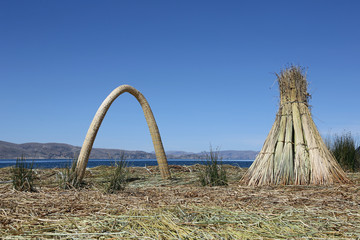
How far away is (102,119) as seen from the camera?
20.8 ft

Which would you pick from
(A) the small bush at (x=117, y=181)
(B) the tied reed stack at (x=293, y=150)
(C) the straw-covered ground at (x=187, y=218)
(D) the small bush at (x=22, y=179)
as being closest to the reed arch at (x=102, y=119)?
(D) the small bush at (x=22, y=179)

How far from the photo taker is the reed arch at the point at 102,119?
5.97 m

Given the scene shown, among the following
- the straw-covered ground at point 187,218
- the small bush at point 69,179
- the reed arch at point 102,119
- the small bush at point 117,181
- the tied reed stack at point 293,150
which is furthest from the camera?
the reed arch at point 102,119

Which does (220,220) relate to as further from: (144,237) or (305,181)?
(305,181)

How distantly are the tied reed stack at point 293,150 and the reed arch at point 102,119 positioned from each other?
2.07 metres

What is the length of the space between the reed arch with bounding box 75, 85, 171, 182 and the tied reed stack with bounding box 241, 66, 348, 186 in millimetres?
2070

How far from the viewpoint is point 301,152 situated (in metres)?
5.98

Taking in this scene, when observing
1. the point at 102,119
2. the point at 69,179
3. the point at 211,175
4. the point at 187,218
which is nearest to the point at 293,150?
the point at 211,175

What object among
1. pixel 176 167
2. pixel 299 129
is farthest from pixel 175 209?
pixel 176 167

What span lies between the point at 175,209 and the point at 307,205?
5.29 feet

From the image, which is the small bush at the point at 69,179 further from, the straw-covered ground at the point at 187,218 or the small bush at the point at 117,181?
the straw-covered ground at the point at 187,218

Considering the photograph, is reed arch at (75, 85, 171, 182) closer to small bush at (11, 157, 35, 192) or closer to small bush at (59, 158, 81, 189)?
small bush at (59, 158, 81, 189)

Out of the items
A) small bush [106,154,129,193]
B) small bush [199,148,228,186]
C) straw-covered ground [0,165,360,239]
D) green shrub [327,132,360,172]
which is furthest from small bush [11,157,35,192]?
green shrub [327,132,360,172]

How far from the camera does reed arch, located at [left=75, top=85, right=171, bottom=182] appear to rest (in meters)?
5.97
